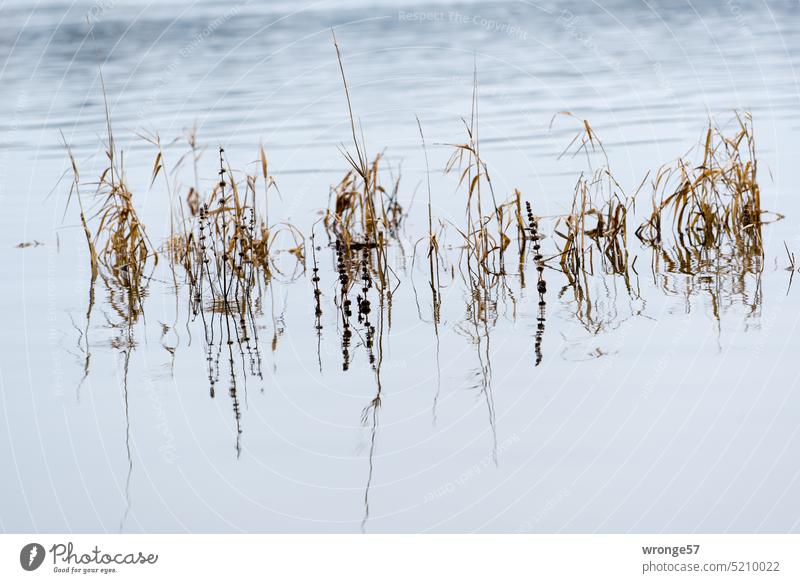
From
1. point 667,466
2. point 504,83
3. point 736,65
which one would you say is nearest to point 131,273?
point 667,466

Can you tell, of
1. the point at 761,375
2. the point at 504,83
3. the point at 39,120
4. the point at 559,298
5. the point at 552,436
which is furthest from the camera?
the point at 504,83

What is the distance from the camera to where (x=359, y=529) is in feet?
14.3

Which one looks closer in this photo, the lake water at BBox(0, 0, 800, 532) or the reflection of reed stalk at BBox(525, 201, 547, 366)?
the lake water at BBox(0, 0, 800, 532)

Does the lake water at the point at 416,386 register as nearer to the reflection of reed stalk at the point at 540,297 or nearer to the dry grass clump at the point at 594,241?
the reflection of reed stalk at the point at 540,297

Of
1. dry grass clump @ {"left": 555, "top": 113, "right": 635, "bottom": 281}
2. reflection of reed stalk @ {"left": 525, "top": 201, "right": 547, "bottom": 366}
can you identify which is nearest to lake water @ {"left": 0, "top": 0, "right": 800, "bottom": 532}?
reflection of reed stalk @ {"left": 525, "top": 201, "right": 547, "bottom": 366}

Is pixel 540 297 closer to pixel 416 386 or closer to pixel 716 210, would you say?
pixel 416 386

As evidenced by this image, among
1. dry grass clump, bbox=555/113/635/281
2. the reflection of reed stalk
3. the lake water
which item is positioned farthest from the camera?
dry grass clump, bbox=555/113/635/281

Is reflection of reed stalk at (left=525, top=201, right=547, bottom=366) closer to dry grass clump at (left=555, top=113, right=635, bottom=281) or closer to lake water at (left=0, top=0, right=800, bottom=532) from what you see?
lake water at (left=0, top=0, right=800, bottom=532)

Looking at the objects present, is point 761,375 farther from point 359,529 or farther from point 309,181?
point 309,181

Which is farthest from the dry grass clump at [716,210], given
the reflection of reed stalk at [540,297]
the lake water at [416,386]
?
the reflection of reed stalk at [540,297]

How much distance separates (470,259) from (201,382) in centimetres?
276

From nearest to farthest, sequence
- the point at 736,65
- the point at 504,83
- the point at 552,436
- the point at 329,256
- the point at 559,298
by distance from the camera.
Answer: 1. the point at 552,436
2. the point at 559,298
3. the point at 329,256
4. the point at 504,83
5. the point at 736,65

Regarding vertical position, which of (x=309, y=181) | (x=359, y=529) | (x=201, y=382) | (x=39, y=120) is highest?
(x=39, y=120)

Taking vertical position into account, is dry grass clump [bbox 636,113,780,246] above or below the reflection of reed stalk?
above
